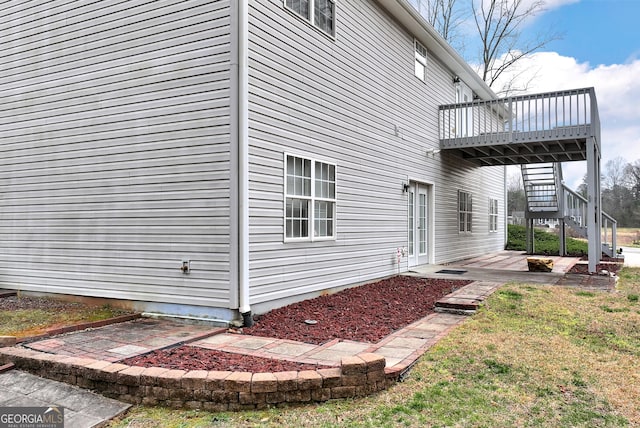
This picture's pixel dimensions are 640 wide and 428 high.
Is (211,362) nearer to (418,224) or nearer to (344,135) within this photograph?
(344,135)

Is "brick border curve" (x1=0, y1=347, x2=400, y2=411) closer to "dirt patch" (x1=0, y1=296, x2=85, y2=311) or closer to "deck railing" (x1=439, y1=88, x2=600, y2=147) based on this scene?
"dirt patch" (x1=0, y1=296, x2=85, y2=311)

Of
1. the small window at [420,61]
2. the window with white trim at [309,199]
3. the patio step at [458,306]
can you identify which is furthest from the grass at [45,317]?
the small window at [420,61]

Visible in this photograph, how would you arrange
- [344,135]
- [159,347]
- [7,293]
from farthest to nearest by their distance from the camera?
1. [344,135]
2. [7,293]
3. [159,347]

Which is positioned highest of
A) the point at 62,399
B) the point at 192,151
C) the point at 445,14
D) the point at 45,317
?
the point at 445,14

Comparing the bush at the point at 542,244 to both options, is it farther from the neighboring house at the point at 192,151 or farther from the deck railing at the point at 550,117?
the neighboring house at the point at 192,151

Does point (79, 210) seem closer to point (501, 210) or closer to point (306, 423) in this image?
point (306, 423)

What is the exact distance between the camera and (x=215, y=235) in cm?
547

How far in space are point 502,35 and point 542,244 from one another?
11.5m

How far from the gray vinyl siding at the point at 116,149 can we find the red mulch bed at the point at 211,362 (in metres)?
1.21

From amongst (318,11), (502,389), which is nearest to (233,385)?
(502,389)

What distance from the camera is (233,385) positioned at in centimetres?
335

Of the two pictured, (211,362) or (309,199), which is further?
(309,199)

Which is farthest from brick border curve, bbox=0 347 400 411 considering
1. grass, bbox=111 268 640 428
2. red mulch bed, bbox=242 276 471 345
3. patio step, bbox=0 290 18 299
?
patio step, bbox=0 290 18 299

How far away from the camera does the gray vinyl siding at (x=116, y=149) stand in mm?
5539
